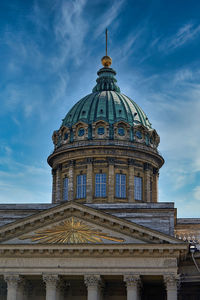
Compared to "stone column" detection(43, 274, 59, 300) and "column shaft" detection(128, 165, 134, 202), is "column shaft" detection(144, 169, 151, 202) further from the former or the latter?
"stone column" detection(43, 274, 59, 300)

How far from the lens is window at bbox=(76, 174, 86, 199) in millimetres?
58031

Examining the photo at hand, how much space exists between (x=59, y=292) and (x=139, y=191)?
19107mm

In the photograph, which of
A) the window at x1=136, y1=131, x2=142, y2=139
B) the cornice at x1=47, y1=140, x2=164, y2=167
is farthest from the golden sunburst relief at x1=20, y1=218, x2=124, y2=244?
the window at x1=136, y1=131, x2=142, y2=139

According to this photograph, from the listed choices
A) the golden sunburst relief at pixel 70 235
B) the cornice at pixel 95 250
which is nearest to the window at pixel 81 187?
the golden sunburst relief at pixel 70 235

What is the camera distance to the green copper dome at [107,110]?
61.4 meters

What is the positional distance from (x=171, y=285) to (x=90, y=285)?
5.43m

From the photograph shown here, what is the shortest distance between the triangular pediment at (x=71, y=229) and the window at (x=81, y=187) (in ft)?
51.9

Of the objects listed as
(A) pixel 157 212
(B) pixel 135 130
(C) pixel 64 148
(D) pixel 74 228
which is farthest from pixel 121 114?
(D) pixel 74 228

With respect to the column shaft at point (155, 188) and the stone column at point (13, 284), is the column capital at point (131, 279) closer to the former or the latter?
the stone column at point (13, 284)

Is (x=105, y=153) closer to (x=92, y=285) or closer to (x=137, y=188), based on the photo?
(x=137, y=188)

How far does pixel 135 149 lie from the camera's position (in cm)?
5900

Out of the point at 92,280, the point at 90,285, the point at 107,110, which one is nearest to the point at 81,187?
the point at 107,110

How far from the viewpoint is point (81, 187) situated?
5841cm

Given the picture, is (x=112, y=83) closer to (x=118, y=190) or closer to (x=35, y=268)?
(x=118, y=190)
